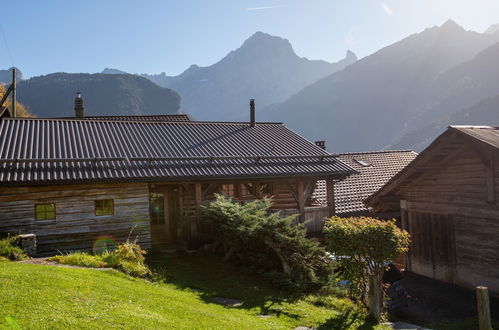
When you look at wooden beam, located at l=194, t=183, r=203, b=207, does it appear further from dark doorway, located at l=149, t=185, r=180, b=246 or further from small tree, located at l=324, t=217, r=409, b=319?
small tree, located at l=324, t=217, r=409, b=319

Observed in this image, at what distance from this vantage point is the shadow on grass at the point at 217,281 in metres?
9.84

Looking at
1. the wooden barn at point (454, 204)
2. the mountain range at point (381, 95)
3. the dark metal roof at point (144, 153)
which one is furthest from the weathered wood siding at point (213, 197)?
the mountain range at point (381, 95)

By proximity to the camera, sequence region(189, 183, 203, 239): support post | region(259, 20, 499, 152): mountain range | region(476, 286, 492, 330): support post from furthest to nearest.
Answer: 1. region(259, 20, 499, 152): mountain range
2. region(189, 183, 203, 239): support post
3. region(476, 286, 492, 330): support post

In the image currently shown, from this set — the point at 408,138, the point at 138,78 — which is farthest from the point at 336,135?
the point at 138,78

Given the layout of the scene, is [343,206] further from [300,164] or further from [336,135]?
[336,135]

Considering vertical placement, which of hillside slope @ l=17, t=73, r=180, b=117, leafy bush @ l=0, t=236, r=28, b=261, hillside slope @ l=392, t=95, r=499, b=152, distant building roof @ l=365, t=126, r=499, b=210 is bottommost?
leafy bush @ l=0, t=236, r=28, b=261

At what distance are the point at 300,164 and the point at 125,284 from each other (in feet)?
36.1

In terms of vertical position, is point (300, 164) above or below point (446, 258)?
above

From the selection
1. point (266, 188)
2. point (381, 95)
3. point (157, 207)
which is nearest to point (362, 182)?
point (266, 188)

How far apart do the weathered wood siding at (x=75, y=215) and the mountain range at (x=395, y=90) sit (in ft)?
357

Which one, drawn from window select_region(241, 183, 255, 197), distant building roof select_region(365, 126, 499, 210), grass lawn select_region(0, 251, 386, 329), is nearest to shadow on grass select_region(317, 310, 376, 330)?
grass lawn select_region(0, 251, 386, 329)

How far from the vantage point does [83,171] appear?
48.0ft

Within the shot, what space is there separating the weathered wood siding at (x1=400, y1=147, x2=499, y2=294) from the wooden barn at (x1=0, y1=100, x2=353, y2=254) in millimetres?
4923

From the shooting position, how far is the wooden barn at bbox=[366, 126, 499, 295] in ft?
37.9
